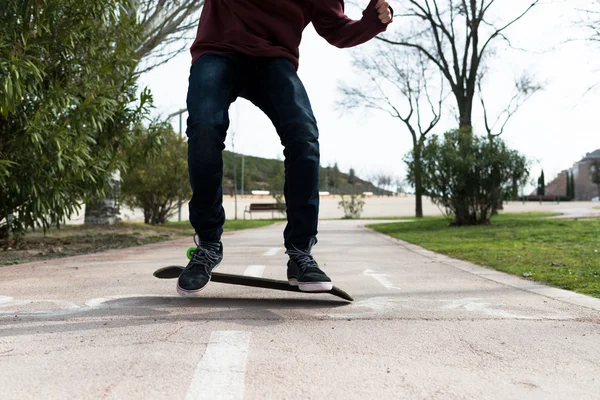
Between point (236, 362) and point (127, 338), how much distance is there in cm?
52

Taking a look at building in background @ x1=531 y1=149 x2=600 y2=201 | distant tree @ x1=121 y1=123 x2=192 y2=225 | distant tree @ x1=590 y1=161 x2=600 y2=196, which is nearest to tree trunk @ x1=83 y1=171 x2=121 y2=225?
distant tree @ x1=121 y1=123 x2=192 y2=225

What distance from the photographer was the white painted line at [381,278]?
3.71 meters

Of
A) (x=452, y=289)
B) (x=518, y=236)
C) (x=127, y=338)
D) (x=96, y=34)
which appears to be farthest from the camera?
(x=518, y=236)

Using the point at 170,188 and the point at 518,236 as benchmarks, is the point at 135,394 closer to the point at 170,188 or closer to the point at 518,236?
the point at 518,236

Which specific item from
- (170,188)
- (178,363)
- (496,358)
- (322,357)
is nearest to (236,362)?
(178,363)

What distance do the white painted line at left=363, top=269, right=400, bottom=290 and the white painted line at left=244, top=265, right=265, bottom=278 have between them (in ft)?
2.83

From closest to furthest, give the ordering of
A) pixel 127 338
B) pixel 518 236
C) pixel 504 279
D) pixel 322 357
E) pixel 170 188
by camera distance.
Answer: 1. pixel 322 357
2. pixel 127 338
3. pixel 504 279
4. pixel 518 236
5. pixel 170 188

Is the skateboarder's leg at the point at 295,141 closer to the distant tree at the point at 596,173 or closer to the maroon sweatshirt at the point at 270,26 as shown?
the maroon sweatshirt at the point at 270,26

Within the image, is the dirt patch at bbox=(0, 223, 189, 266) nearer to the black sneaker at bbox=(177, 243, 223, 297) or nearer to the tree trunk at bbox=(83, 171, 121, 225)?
the tree trunk at bbox=(83, 171, 121, 225)

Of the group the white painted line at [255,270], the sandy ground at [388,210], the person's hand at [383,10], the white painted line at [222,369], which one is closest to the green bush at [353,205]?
the sandy ground at [388,210]

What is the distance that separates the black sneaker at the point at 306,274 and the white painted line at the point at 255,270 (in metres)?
1.40

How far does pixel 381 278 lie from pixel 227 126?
6.20ft

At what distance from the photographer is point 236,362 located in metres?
1.69

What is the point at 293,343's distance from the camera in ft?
6.42
